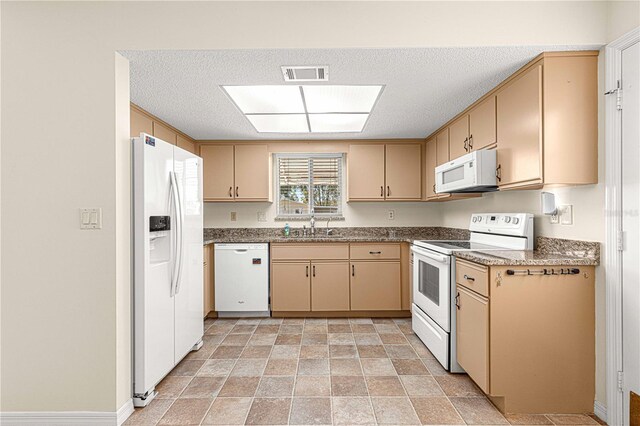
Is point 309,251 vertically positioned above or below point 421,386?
above

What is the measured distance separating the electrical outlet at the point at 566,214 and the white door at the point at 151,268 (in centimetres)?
268

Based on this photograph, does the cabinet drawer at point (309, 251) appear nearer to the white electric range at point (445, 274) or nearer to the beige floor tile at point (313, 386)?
the white electric range at point (445, 274)

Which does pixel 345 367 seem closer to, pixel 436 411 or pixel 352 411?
pixel 352 411

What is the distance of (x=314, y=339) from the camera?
3191 mm

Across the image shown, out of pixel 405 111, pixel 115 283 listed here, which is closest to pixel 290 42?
pixel 405 111

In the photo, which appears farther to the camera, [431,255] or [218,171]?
[218,171]

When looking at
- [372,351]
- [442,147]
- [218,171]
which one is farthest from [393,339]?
[218,171]

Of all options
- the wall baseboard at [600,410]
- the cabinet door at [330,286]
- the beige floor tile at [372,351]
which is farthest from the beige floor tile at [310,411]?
the cabinet door at [330,286]

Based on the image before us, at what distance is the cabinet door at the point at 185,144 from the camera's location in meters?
3.72

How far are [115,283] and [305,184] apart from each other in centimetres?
292

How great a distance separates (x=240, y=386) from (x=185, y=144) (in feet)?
8.96

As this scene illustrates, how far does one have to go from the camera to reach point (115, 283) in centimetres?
193

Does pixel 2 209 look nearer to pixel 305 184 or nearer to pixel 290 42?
pixel 290 42

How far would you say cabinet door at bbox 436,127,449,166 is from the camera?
3.46 m
